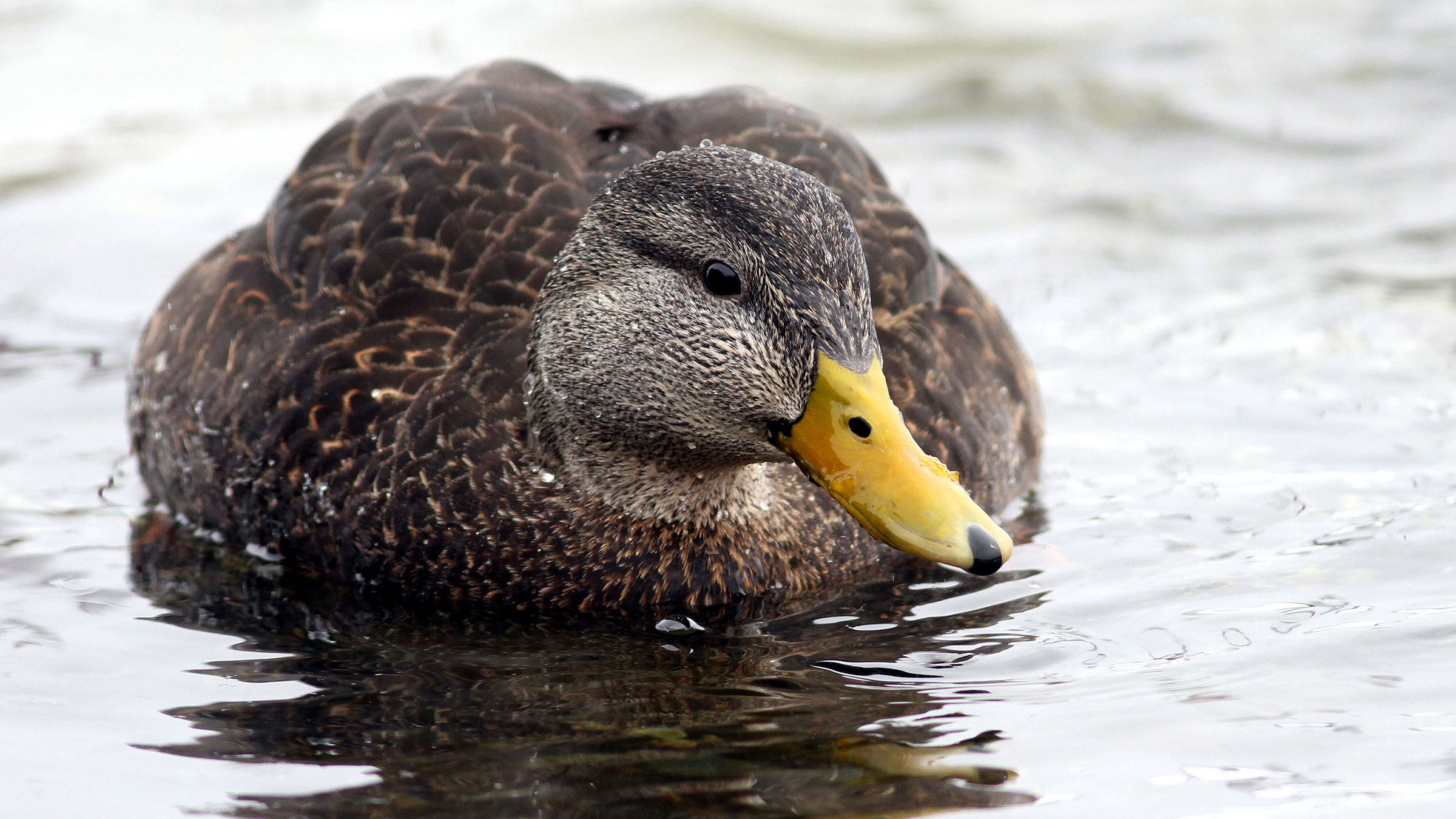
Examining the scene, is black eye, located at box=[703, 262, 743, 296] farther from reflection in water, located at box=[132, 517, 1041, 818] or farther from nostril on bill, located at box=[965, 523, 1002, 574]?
reflection in water, located at box=[132, 517, 1041, 818]

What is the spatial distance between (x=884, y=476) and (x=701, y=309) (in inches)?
32.9

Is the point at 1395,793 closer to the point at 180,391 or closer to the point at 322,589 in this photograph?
the point at 322,589

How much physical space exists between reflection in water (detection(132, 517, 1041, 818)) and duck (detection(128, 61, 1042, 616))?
7.8 inches

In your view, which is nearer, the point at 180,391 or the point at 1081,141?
the point at 180,391

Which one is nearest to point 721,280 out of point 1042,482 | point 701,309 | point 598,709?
point 701,309

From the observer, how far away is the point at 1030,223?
11.1 m

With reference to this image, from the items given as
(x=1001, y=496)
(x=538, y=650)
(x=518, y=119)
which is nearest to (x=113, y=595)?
(x=538, y=650)

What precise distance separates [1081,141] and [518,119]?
20.8 ft

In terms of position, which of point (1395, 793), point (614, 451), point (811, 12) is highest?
point (811, 12)

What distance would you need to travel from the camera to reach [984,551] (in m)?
5.04

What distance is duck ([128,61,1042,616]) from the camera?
5.44 m

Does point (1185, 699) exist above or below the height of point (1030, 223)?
below

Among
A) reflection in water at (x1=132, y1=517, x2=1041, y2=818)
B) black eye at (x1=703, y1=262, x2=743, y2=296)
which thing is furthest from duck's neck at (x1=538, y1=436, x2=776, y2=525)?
black eye at (x1=703, y1=262, x2=743, y2=296)

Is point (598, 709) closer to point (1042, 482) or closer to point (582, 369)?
point (582, 369)
